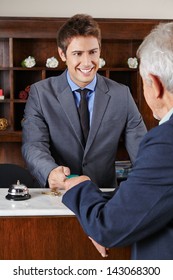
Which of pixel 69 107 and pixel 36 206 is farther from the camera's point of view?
pixel 69 107

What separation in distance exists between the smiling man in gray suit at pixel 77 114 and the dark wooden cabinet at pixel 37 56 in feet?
8.68

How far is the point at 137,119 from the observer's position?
2.89 m

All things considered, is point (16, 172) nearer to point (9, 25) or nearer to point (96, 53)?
point (96, 53)

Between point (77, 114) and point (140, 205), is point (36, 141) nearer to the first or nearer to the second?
point (77, 114)

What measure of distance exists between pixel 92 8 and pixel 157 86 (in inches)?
175

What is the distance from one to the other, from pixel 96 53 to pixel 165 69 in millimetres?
1495

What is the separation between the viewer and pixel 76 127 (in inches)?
109

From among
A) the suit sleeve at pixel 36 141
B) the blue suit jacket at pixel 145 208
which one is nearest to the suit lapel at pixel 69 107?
the suit sleeve at pixel 36 141

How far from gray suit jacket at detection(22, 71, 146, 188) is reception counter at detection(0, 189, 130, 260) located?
0.74 m

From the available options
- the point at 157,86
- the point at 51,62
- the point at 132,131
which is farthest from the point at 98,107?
the point at 51,62

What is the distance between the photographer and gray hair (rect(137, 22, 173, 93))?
1333 mm

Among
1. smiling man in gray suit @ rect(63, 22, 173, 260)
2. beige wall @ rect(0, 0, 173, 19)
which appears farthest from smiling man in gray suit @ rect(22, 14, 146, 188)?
beige wall @ rect(0, 0, 173, 19)

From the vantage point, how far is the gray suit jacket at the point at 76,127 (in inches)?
109
